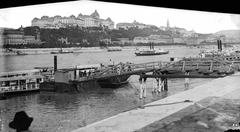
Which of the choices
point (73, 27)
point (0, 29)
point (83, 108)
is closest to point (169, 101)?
point (73, 27)

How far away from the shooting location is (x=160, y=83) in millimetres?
8742

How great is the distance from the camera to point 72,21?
3.57 metres

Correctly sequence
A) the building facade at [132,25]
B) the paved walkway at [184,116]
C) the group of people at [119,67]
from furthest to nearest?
1. the group of people at [119,67]
2. the building facade at [132,25]
3. the paved walkway at [184,116]

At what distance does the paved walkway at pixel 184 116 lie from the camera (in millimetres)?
3307

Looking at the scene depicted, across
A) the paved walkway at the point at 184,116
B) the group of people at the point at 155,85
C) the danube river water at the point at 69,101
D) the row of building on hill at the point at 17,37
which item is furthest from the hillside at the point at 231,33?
the group of people at the point at 155,85

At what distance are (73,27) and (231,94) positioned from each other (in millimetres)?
2750

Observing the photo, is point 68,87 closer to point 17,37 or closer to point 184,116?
point 17,37

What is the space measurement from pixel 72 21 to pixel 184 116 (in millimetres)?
2050

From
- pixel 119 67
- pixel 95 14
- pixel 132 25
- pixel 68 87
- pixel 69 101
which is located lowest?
pixel 69 101

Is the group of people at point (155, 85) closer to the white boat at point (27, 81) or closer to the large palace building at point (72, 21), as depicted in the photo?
the white boat at point (27, 81)

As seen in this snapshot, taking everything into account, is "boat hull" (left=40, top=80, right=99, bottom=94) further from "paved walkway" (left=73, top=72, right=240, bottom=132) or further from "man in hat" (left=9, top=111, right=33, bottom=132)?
"paved walkway" (left=73, top=72, right=240, bottom=132)

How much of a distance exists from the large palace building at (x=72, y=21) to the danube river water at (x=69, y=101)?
454 mm

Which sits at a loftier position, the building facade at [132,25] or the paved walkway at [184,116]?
the building facade at [132,25]

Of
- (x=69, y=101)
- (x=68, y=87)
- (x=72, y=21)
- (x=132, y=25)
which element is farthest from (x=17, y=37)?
(x=68, y=87)
